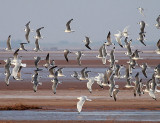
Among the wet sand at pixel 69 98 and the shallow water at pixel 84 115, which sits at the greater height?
the shallow water at pixel 84 115

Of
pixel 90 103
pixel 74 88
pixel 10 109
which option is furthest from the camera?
pixel 74 88

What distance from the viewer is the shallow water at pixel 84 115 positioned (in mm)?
33625

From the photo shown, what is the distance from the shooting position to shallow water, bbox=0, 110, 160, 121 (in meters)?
33.6

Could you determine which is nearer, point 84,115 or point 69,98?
point 84,115

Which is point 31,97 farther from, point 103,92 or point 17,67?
point 17,67

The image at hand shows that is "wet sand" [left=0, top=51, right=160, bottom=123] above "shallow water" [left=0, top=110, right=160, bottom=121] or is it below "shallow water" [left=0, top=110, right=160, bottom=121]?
below

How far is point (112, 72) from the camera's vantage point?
3591 cm

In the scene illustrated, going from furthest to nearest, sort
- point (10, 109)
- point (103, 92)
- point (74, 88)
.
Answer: point (74, 88) < point (103, 92) < point (10, 109)

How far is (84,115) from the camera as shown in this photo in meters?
34.9

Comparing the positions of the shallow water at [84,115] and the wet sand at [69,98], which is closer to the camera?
the shallow water at [84,115]

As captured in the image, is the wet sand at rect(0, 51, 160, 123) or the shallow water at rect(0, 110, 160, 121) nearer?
the shallow water at rect(0, 110, 160, 121)

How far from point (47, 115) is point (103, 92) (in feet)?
45.6

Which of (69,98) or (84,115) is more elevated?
(84,115)

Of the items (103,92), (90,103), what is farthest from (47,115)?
(103,92)
